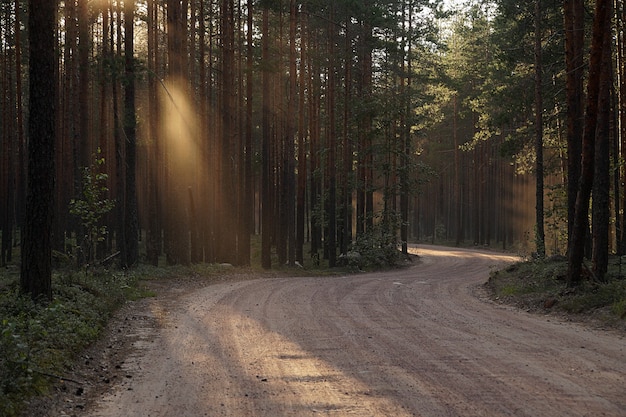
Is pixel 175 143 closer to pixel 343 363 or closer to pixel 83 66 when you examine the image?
pixel 83 66

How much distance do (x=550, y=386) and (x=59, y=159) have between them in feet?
102

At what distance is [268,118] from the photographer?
27.9 metres

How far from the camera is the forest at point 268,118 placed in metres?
15.4

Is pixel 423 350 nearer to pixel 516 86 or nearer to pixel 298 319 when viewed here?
pixel 298 319

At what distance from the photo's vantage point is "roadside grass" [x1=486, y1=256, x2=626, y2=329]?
41.4ft

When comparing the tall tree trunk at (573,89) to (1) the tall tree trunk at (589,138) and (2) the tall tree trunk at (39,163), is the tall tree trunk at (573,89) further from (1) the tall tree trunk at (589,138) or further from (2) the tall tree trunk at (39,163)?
(2) the tall tree trunk at (39,163)

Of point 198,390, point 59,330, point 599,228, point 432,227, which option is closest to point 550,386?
point 198,390

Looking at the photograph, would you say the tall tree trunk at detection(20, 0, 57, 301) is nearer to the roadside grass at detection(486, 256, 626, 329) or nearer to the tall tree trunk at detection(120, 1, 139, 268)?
the roadside grass at detection(486, 256, 626, 329)

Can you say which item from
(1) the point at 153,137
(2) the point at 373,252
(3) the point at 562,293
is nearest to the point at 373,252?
(2) the point at 373,252

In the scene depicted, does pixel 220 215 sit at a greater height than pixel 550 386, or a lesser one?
greater

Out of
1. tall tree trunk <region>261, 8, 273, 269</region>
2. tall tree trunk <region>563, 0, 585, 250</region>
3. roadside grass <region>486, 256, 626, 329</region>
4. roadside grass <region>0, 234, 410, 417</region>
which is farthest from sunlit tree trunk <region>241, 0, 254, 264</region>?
tall tree trunk <region>563, 0, 585, 250</region>

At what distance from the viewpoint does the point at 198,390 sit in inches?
279

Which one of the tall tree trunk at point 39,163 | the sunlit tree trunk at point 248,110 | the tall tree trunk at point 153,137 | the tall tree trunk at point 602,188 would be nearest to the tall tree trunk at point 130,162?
the tall tree trunk at point 153,137

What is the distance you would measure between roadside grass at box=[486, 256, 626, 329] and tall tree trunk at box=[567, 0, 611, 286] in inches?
23.7
